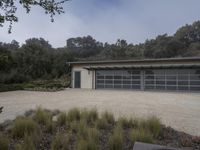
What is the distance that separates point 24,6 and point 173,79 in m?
21.3

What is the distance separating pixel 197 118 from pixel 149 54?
132 feet

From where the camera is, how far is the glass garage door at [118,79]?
25602 millimetres

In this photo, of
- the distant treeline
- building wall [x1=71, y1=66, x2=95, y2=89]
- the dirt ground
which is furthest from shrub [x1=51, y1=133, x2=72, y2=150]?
building wall [x1=71, y1=66, x2=95, y2=89]

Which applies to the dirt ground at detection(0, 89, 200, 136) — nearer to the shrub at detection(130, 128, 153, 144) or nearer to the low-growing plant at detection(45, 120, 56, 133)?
the shrub at detection(130, 128, 153, 144)

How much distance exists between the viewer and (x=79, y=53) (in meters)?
54.9

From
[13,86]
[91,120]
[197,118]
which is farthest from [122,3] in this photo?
[13,86]

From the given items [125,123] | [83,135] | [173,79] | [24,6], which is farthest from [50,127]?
[173,79]

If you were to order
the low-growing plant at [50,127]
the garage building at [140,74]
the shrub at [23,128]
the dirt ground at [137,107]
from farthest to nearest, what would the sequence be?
1. the garage building at [140,74]
2. the dirt ground at [137,107]
3. the low-growing plant at [50,127]
4. the shrub at [23,128]

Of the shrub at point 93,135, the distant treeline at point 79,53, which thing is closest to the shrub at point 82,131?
the shrub at point 93,135

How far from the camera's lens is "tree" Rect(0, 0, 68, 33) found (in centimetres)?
397

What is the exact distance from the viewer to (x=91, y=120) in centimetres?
737

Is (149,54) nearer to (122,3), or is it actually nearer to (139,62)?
(139,62)

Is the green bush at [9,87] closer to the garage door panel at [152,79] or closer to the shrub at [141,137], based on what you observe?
the garage door panel at [152,79]

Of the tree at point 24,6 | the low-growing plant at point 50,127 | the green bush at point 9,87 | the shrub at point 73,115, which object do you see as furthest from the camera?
the green bush at point 9,87
